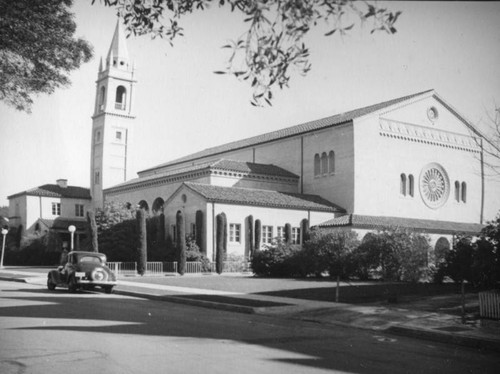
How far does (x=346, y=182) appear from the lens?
144ft

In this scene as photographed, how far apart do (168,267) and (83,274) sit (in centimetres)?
1665

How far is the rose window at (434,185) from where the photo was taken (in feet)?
157

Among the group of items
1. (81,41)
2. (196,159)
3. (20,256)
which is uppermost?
(196,159)

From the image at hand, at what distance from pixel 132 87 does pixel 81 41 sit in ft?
Result: 183

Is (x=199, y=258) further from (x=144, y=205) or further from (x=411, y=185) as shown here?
(x=411, y=185)

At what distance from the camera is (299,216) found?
4125 centimetres

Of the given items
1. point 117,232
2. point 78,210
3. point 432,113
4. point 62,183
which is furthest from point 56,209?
point 432,113


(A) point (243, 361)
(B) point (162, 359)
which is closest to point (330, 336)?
(A) point (243, 361)

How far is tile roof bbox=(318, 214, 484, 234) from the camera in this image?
1596 inches

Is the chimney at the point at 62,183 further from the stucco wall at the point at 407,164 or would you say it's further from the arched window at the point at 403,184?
the arched window at the point at 403,184

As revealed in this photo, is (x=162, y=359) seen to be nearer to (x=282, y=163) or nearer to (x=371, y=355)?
(x=371, y=355)

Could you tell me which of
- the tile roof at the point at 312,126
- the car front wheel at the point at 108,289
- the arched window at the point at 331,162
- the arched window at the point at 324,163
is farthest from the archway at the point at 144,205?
the car front wheel at the point at 108,289

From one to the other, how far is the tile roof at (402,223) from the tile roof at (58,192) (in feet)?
121

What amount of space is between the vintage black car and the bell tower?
43.2 metres
